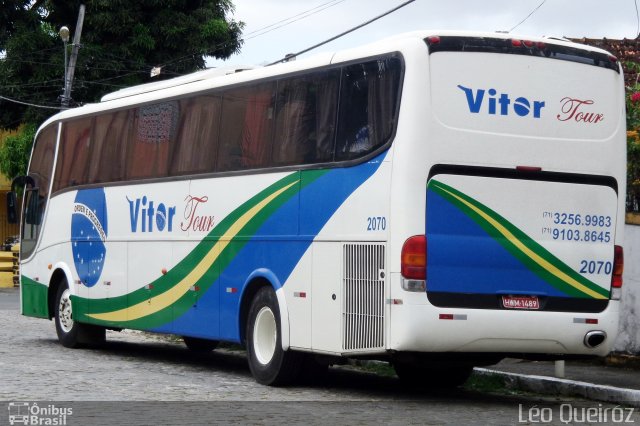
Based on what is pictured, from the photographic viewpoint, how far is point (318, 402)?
1211 cm

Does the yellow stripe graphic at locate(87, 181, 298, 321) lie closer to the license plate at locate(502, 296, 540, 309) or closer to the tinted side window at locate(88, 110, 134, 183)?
the tinted side window at locate(88, 110, 134, 183)

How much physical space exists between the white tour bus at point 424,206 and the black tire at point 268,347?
0.08 ft

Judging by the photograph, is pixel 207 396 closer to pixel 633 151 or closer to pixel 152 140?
pixel 152 140

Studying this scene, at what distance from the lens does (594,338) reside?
40.6ft

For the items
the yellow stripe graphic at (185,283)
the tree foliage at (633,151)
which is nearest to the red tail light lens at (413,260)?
the yellow stripe graphic at (185,283)

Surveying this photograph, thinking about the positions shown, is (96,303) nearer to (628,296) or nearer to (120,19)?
(628,296)

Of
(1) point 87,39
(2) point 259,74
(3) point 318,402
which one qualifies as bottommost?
(3) point 318,402

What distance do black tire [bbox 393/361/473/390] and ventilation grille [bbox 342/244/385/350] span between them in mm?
2154

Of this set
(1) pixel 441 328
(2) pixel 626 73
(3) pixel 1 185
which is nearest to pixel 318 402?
(1) pixel 441 328

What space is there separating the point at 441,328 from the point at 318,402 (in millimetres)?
1392

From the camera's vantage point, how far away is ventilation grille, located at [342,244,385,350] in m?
11.9

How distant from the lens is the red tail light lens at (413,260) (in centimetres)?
1163

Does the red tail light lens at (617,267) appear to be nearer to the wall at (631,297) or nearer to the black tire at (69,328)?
the wall at (631,297)

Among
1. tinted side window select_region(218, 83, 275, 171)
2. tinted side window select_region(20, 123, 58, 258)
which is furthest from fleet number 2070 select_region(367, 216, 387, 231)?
tinted side window select_region(20, 123, 58, 258)
